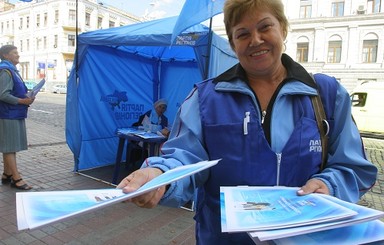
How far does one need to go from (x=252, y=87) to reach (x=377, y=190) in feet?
17.4

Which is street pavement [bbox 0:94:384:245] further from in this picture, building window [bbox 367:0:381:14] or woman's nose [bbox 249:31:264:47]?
building window [bbox 367:0:381:14]

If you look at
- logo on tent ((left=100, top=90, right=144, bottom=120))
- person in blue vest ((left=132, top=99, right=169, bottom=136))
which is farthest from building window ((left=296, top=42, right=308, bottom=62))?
person in blue vest ((left=132, top=99, right=169, bottom=136))

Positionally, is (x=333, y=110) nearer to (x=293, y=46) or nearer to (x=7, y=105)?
(x=7, y=105)

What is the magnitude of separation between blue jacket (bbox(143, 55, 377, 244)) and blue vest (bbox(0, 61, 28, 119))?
12.3ft

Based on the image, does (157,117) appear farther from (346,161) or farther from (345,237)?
(345,237)

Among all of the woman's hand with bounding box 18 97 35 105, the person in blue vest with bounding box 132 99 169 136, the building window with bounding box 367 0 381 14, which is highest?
the building window with bounding box 367 0 381 14

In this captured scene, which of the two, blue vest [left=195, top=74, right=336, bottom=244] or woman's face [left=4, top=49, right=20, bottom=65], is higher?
woman's face [left=4, top=49, right=20, bottom=65]

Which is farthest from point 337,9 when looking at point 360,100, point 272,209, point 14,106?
point 272,209

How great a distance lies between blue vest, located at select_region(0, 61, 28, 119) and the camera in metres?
4.24

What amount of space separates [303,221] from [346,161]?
1.84ft

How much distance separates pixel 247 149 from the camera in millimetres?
1265

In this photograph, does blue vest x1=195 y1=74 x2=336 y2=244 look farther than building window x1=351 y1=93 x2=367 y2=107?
No

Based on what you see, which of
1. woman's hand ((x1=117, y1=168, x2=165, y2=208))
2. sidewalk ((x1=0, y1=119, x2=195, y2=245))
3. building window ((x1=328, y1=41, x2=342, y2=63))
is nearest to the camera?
woman's hand ((x1=117, y1=168, x2=165, y2=208))

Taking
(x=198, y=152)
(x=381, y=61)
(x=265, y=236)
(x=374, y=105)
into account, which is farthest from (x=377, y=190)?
(x=381, y=61)
